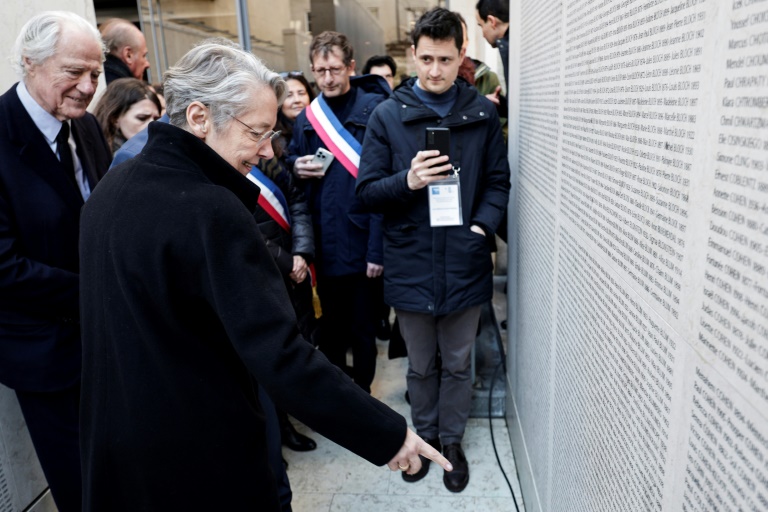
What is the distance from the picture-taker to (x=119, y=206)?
1329 millimetres

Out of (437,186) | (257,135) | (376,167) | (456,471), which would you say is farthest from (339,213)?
(257,135)

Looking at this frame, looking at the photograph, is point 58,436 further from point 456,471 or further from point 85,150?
→ point 456,471

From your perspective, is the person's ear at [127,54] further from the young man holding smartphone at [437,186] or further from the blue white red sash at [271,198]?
the young man holding smartphone at [437,186]

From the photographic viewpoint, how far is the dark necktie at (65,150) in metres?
2.14

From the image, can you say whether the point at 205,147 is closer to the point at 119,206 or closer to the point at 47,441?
the point at 119,206

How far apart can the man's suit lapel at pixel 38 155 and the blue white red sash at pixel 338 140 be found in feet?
4.56

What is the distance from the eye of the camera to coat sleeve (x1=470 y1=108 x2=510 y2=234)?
2615 millimetres

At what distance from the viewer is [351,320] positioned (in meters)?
3.42

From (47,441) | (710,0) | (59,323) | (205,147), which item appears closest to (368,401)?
(205,147)

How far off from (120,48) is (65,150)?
5.04 feet

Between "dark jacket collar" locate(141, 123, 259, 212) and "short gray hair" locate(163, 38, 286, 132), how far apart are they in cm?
8

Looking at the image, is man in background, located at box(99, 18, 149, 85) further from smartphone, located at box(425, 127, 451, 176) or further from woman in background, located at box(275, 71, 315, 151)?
smartphone, located at box(425, 127, 451, 176)

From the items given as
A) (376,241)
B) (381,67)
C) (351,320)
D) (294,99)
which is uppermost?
(381,67)

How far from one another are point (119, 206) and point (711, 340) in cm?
117
